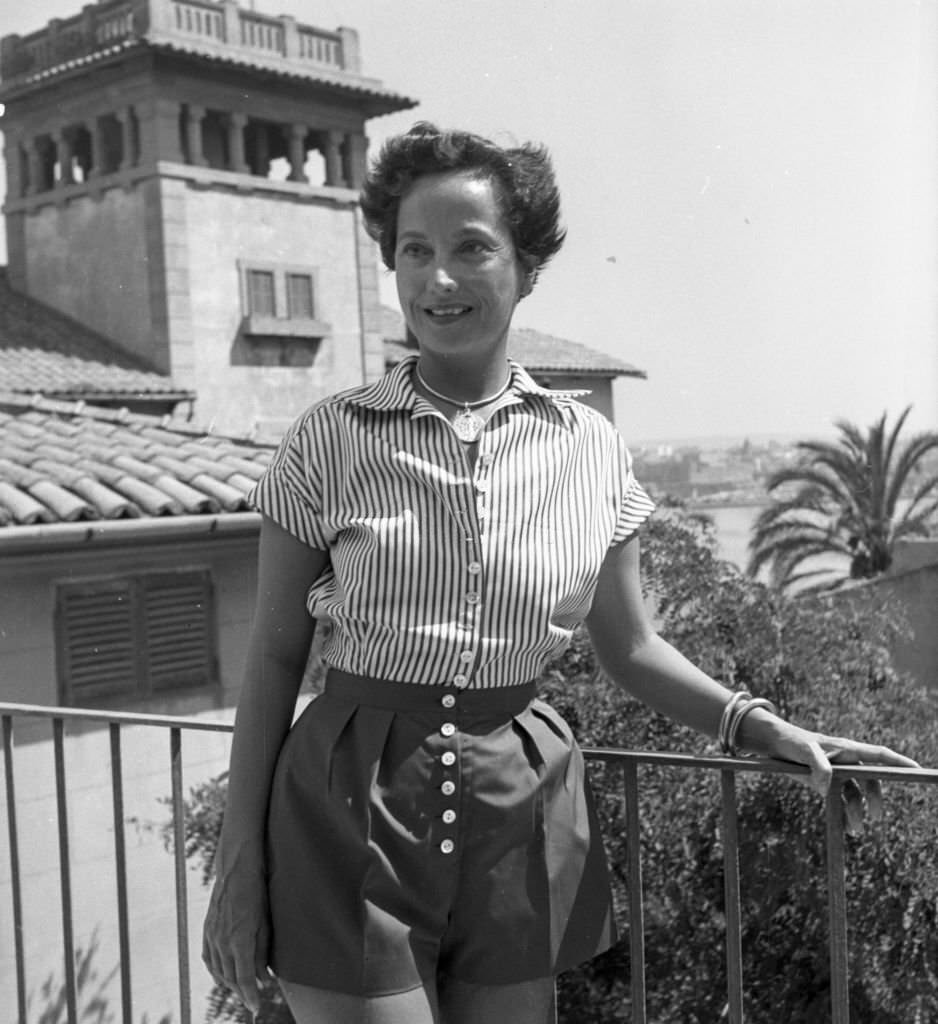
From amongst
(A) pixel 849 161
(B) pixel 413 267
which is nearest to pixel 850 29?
(A) pixel 849 161

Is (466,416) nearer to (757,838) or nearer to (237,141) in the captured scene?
(757,838)

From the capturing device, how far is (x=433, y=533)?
1.58 m

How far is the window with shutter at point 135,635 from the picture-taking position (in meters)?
8.85

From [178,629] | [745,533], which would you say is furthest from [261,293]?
[178,629]

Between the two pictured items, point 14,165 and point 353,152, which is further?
point 353,152

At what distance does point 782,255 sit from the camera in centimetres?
2294

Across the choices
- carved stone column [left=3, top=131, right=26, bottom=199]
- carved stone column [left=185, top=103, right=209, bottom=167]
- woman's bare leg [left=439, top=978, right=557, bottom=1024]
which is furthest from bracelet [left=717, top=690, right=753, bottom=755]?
carved stone column [left=3, top=131, right=26, bottom=199]

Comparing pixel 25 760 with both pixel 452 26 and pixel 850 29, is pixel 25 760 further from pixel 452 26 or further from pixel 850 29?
pixel 850 29

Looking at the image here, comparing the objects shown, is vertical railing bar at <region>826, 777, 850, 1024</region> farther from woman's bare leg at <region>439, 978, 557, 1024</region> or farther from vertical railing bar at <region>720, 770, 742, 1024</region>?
woman's bare leg at <region>439, 978, 557, 1024</region>

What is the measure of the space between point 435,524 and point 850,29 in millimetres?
14842

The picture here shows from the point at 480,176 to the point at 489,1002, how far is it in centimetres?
96

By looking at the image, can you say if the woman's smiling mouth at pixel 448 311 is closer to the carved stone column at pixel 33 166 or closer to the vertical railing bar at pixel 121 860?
the vertical railing bar at pixel 121 860

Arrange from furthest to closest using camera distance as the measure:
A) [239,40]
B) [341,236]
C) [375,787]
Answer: [341,236]
[239,40]
[375,787]

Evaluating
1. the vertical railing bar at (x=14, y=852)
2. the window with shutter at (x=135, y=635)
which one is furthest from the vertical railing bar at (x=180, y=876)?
the window with shutter at (x=135, y=635)
